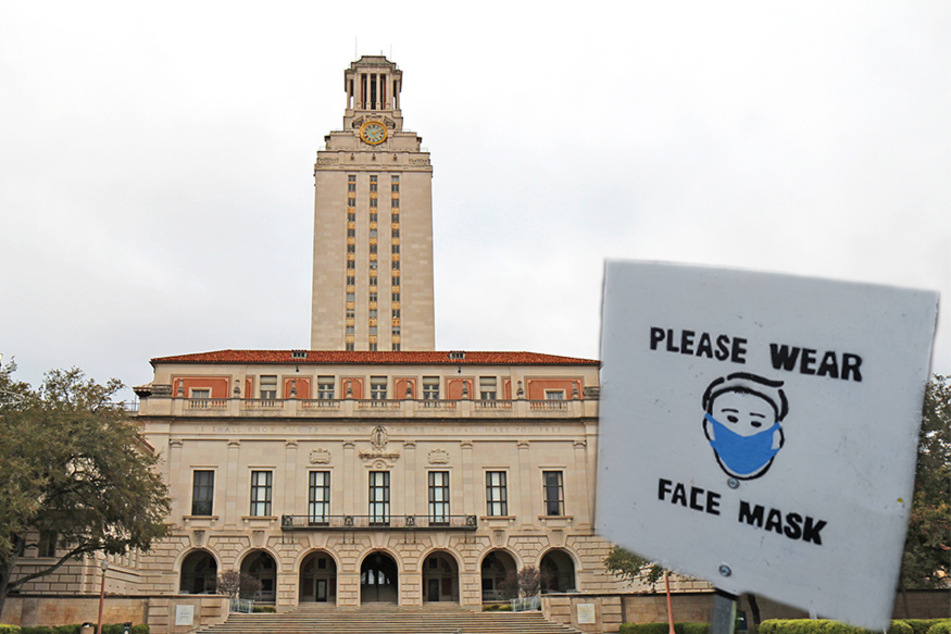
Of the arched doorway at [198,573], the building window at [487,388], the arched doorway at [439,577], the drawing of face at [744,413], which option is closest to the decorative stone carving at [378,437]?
the arched doorway at [439,577]

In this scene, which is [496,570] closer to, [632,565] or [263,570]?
[263,570]

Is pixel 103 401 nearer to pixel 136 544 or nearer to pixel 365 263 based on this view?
pixel 136 544

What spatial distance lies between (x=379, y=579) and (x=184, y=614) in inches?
683

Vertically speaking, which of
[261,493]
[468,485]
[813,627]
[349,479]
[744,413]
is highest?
[349,479]

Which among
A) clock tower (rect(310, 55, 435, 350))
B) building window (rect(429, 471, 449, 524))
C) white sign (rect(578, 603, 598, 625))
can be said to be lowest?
white sign (rect(578, 603, 598, 625))

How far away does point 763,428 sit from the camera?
2.77m

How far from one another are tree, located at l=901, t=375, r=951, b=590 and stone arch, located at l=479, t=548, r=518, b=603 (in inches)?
1002

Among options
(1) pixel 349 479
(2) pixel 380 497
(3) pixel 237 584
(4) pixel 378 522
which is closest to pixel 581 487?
(2) pixel 380 497

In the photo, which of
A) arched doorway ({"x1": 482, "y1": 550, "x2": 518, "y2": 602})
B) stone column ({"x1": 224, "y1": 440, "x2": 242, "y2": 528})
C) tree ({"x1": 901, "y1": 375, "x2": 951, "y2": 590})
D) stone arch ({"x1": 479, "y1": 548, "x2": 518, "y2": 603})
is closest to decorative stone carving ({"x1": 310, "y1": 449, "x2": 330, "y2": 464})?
stone column ({"x1": 224, "y1": 440, "x2": 242, "y2": 528})

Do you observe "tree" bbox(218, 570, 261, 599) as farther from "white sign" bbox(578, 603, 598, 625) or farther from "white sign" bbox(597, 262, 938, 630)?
"white sign" bbox(597, 262, 938, 630)

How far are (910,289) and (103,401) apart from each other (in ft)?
122

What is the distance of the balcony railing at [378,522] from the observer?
173 ft

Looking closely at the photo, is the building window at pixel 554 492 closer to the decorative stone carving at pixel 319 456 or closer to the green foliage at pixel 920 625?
the decorative stone carving at pixel 319 456

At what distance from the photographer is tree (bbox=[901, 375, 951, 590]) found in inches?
1099
